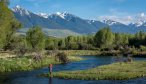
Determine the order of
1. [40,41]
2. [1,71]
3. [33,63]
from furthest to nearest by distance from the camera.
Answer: [40,41] < [33,63] < [1,71]

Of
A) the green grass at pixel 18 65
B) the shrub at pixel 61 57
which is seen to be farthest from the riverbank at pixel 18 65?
the shrub at pixel 61 57

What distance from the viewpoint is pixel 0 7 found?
103625mm

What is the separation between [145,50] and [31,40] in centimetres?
6857

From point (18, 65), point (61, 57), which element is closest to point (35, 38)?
point (61, 57)

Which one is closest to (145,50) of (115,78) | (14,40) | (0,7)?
(14,40)

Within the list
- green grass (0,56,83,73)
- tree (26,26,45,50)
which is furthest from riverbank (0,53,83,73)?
tree (26,26,45,50)

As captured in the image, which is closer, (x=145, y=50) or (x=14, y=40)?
(x=14, y=40)

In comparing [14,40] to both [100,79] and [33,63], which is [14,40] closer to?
[33,63]

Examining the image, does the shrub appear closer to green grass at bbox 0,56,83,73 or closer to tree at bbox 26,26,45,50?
green grass at bbox 0,56,83,73

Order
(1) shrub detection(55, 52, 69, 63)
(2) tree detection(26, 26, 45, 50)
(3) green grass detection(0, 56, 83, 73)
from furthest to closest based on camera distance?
1. (2) tree detection(26, 26, 45, 50)
2. (1) shrub detection(55, 52, 69, 63)
3. (3) green grass detection(0, 56, 83, 73)

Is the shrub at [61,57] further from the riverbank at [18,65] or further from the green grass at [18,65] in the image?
the green grass at [18,65]

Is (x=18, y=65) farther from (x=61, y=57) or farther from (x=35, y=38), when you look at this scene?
(x=35, y=38)

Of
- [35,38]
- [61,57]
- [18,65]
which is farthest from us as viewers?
[35,38]

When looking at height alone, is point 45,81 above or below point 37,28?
below
